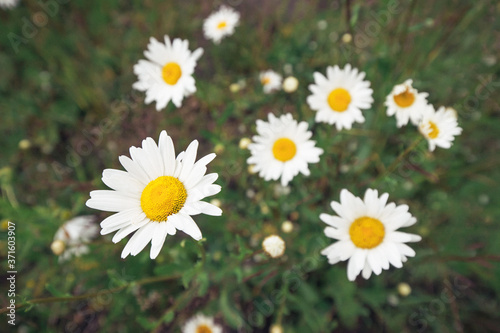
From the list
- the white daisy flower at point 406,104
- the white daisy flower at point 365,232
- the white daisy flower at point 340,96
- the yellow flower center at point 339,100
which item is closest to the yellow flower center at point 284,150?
the white daisy flower at point 340,96

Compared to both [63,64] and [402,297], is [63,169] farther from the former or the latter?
[402,297]

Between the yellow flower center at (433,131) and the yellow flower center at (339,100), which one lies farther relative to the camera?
the yellow flower center at (339,100)

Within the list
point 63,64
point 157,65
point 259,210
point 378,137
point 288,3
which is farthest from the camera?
point 288,3

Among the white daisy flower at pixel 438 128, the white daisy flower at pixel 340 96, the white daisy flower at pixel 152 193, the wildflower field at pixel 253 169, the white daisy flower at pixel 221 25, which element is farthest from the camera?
the white daisy flower at pixel 221 25

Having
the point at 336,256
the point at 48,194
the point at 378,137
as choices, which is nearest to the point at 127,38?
the point at 48,194

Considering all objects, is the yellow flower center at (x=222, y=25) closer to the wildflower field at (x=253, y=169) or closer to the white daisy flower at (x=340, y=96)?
the wildflower field at (x=253, y=169)

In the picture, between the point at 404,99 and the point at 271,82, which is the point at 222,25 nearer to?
the point at 271,82
